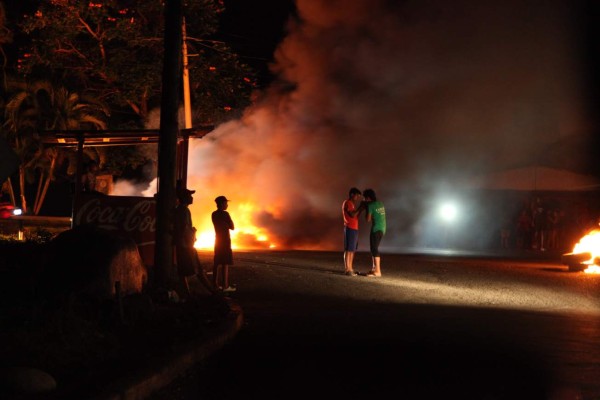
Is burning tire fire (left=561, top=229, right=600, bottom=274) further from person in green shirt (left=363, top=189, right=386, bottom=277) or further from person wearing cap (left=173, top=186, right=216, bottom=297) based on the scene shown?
person wearing cap (left=173, top=186, right=216, bottom=297)

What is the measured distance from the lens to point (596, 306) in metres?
11.2

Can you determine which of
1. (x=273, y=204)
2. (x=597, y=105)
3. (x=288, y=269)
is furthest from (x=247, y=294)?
(x=597, y=105)

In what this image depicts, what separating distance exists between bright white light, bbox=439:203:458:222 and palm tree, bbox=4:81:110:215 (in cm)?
1167

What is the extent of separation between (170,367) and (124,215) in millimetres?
6370

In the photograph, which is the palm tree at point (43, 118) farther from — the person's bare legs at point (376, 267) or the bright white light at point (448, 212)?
the person's bare legs at point (376, 267)

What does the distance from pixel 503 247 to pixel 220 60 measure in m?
11.1

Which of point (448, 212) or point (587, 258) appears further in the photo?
point (448, 212)

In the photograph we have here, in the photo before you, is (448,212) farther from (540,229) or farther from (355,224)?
(355,224)

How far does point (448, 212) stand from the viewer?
82.6ft

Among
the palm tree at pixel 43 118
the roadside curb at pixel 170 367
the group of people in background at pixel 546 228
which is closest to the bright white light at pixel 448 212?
the group of people in background at pixel 546 228

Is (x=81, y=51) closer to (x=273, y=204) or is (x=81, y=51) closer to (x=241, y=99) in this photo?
(x=241, y=99)

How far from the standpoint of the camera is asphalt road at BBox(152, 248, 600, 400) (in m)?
6.18

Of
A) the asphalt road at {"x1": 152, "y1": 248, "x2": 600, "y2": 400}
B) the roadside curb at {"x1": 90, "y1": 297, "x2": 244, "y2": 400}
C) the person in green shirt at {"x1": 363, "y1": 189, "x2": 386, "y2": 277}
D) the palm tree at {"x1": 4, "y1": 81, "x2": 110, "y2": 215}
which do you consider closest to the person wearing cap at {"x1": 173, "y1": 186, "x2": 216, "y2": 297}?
the asphalt road at {"x1": 152, "y1": 248, "x2": 600, "y2": 400}

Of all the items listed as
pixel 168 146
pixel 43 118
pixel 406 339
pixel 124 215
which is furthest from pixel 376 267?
pixel 43 118
